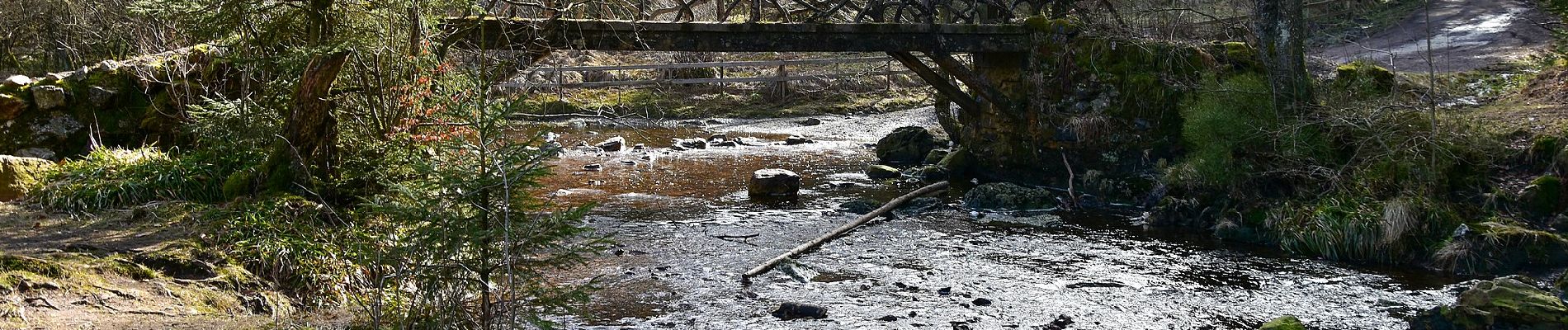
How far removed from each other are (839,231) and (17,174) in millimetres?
7251

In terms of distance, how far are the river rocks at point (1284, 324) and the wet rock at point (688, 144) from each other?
43.6 ft

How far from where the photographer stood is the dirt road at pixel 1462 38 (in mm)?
18312

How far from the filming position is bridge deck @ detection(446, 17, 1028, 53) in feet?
39.5

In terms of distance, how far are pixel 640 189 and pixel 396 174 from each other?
6.85 meters

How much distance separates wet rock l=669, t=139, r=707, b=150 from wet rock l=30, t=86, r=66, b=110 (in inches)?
413

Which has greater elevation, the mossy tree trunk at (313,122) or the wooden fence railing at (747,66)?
the mossy tree trunk at (313,122)

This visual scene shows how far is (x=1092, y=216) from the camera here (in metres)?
13.3

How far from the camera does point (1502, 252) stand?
10047 mm

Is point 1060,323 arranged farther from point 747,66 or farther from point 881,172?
point 747,66

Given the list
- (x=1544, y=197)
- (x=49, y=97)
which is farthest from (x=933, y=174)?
(x=49, y=97)

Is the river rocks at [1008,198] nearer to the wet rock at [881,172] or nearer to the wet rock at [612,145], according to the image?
the wet rock at [881,172]

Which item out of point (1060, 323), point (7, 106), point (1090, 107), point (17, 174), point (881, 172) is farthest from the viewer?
point (881, 172)

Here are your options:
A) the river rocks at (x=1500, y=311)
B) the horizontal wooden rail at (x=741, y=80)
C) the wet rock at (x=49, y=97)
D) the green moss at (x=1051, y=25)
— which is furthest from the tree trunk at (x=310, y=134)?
the horizontal wooden rail at (x=741, y=80)

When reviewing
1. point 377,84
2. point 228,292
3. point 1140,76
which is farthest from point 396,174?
point 1140,76
